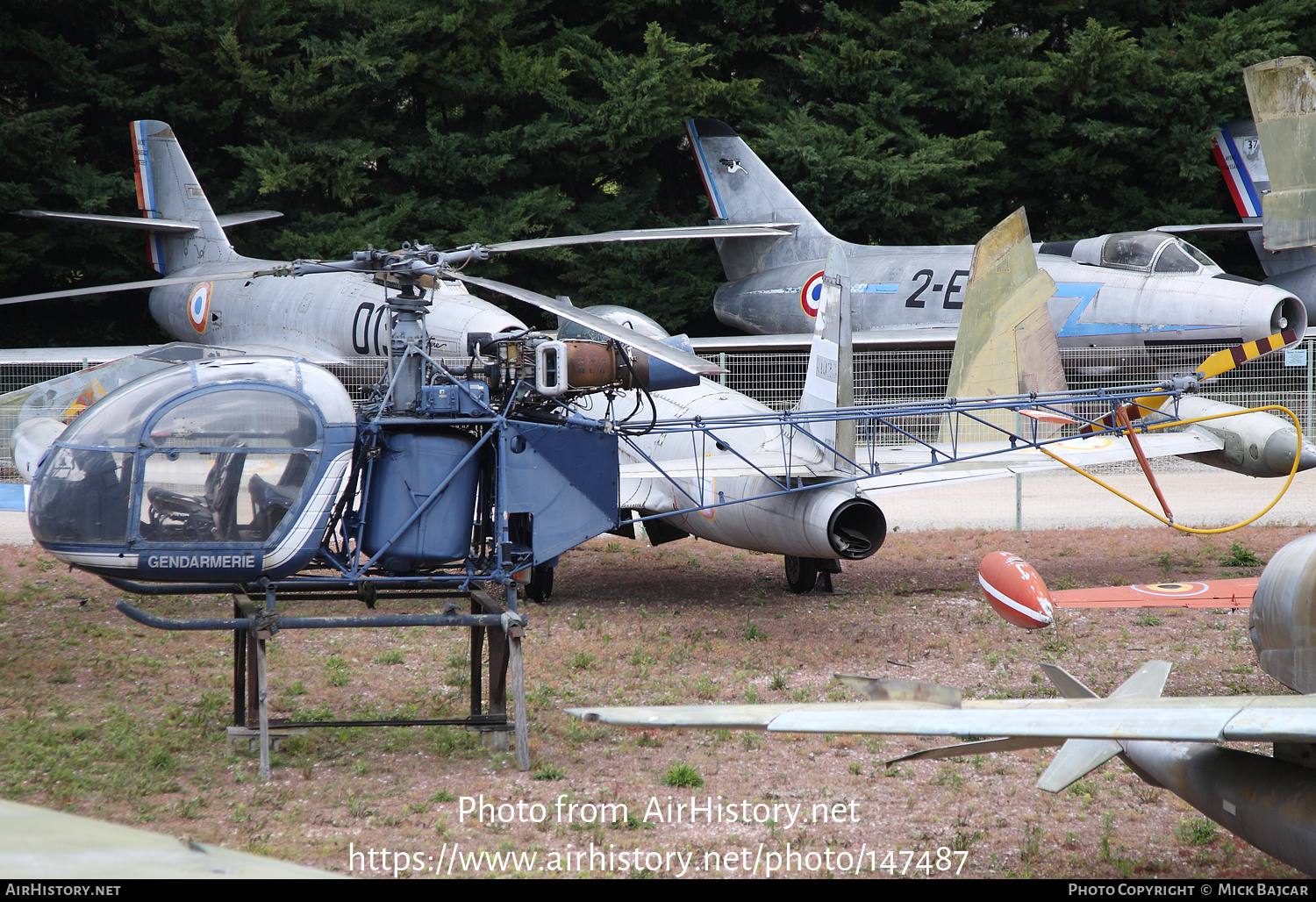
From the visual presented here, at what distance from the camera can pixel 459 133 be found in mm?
24922

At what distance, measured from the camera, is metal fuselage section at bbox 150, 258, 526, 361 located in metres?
15.3

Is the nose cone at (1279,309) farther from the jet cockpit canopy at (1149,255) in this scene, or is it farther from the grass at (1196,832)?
the grass at (1196,832)

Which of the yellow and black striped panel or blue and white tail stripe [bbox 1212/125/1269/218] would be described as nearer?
the yellow and black striped panel

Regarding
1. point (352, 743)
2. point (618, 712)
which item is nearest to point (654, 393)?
point (352, 743)

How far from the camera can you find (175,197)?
67.9ft

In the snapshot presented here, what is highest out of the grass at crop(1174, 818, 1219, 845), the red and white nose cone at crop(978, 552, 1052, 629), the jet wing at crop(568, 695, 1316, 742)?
the jet wing at crop(568, 695, 1316, 742)

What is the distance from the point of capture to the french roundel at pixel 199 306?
1934 centimetres

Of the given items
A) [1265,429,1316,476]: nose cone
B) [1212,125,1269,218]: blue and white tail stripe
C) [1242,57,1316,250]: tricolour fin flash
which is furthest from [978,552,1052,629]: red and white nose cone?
[1212,125,1269,218]: blue and white tail stripe

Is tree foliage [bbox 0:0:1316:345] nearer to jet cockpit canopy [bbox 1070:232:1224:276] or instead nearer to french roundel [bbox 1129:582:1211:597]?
jet cockpit canopy [bbox 1070:232:1224:276]

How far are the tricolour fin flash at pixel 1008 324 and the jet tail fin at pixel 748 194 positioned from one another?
10.7m

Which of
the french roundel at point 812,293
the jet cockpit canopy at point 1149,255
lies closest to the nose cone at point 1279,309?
the jet cockpit canopy at point 1149,255

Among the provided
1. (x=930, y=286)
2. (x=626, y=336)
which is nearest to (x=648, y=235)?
(x=626, y=336)

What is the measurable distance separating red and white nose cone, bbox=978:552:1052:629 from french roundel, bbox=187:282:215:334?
15999mm

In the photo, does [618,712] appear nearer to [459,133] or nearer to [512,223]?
[512,223]
